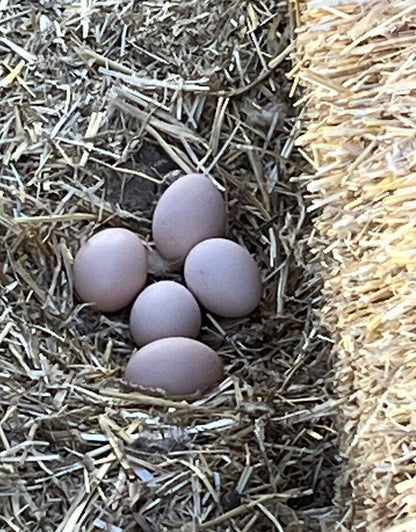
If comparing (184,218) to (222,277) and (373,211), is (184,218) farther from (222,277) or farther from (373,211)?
(373,211)

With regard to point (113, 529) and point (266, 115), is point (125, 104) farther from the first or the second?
point (113, 529)

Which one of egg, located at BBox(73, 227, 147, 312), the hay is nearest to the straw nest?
egg, located at BBox(73, 227, 147, 312)

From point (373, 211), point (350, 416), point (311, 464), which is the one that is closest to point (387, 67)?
point (373, 211)

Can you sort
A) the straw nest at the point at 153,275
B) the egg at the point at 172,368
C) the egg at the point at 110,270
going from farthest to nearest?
the egg at the point at 110,270
the egg at the point at 172,368
the straw nest at the point at 153,275

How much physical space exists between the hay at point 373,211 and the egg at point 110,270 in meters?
0.46

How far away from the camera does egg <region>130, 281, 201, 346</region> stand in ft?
5.26

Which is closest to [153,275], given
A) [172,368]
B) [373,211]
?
[172,368]

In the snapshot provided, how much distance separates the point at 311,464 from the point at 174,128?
72 cm

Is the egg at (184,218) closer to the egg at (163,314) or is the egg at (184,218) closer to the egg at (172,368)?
the egg at (163,314)

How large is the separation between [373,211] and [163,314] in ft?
1.93

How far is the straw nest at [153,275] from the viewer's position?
4.43 ft

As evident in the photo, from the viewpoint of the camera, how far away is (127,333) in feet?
5.49

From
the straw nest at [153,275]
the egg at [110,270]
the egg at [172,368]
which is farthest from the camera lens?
the egg at [110,270]

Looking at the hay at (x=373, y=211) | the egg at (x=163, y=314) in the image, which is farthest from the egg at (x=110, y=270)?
the hay at (x=373, y=211)
